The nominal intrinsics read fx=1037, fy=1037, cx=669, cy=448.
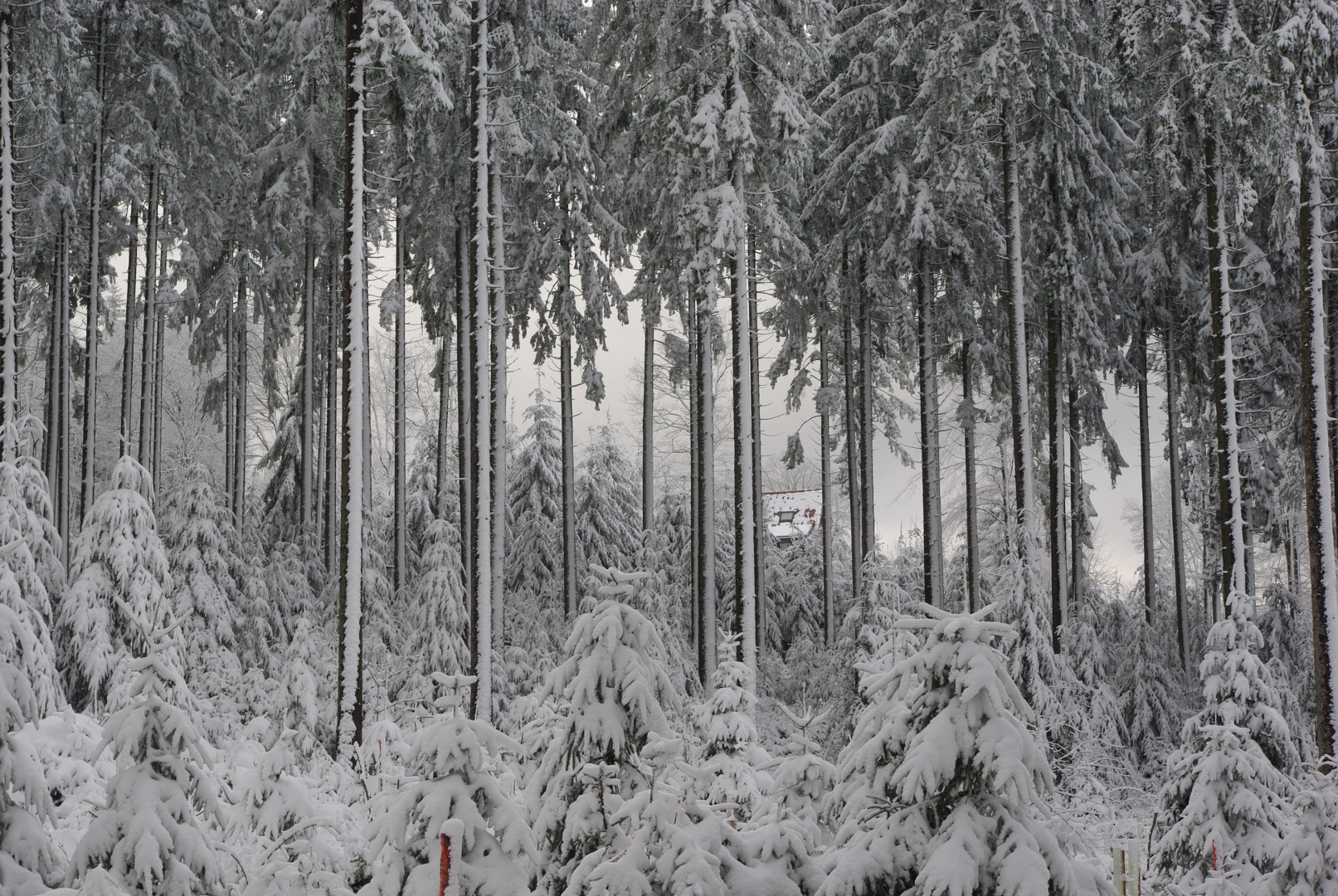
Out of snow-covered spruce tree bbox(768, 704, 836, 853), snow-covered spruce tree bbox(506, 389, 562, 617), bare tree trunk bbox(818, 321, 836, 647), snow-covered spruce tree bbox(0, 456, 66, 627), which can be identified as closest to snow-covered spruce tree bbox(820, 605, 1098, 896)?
snow-covered spruce tree bbox(768, 704, 836, 853)

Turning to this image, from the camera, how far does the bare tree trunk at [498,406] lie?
17.3 meters

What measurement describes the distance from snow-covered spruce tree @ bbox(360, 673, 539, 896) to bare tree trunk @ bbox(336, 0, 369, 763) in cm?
968

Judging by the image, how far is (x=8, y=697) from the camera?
5.10m

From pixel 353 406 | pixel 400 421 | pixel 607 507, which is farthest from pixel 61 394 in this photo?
pixel 607 507

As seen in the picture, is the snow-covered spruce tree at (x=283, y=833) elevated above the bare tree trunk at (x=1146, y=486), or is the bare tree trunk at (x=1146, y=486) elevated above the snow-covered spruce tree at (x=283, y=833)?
the bare tree trunk at (x=1146, y=486)

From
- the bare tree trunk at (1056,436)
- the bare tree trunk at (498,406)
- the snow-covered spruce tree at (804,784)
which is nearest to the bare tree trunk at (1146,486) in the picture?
the bare tree trunk at (1056,436)

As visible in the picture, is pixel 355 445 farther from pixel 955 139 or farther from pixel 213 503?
pixel 955 139

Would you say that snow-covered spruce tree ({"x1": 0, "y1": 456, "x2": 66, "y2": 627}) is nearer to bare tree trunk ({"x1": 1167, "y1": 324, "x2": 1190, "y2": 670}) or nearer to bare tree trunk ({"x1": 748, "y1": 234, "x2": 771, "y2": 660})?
bare tree trunk ({"x1": 748, "y1": 234, "x2": 771, "y2": 660})

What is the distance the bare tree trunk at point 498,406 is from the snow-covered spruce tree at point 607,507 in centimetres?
991

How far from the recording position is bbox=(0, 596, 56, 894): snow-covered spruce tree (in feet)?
16.3

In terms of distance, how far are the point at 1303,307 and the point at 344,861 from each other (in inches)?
598

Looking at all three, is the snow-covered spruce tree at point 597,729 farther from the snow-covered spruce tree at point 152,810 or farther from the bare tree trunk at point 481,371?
the bare tree trunk at point 481,371

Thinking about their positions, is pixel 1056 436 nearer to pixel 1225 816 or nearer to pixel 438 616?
pixel 438 616

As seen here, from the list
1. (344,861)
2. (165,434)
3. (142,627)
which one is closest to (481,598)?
(142,627)
